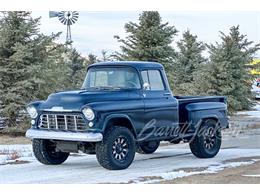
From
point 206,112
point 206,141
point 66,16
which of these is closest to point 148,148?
point 206,141

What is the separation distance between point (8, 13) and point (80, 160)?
7.59 meters

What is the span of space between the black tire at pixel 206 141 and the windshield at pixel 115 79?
6.95 feet

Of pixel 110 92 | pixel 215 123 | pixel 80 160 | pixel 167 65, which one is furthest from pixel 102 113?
pixel 167 65

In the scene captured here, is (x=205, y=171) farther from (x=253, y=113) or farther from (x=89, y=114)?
(x=253, y=113)

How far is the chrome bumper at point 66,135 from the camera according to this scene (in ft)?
28.3

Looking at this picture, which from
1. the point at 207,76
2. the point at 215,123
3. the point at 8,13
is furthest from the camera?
the point at 207,76

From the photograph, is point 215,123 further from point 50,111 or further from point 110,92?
point 50,111

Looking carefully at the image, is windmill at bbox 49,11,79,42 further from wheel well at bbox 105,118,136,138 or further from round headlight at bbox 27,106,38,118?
wheel well at bbox 105,118,136,138

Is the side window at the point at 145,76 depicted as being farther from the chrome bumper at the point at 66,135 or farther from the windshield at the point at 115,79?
the chrome bumper at the point at 66,135

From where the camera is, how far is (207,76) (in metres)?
22.0

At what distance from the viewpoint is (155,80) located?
10445mm

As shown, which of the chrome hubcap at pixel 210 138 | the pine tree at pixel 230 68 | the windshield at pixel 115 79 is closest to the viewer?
the windshield at pixel 115 79

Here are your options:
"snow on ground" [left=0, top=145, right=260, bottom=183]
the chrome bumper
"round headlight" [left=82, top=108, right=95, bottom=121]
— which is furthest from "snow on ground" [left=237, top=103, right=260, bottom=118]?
"round headlight" [left=82, top=108, right=95, bottom=121]

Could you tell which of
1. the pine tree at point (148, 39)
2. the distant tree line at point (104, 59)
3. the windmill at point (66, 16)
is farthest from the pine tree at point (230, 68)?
the windmill at point (66, 16)
